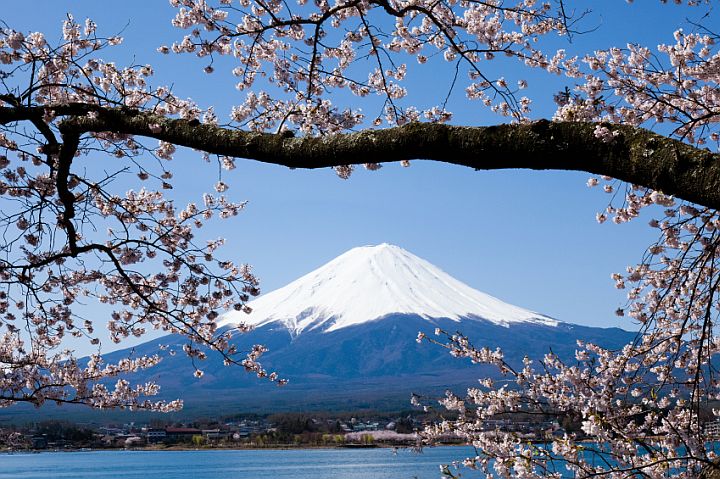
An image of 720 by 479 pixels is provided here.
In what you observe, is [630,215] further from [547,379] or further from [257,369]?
[257,369]

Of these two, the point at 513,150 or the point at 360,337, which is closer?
the point at 513,150

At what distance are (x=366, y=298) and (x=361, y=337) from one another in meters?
14.3

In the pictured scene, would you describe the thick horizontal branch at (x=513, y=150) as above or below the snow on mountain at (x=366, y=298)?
below

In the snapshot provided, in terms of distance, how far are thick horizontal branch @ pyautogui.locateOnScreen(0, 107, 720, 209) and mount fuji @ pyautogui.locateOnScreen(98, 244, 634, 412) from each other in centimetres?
11422

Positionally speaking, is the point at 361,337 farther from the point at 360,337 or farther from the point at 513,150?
the point at 513,150

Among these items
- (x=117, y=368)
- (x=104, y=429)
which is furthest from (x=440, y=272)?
(x=117, y=368)

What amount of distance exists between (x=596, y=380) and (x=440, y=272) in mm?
155144

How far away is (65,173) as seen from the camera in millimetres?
3414

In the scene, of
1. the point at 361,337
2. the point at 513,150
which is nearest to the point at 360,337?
the point at 361,337

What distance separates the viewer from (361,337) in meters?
165

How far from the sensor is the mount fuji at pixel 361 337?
132 m

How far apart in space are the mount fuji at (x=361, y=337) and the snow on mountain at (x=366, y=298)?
0.24m

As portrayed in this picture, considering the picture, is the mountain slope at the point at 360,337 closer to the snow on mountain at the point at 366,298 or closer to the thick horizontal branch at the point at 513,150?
the snow on mountain at the point at 366,298

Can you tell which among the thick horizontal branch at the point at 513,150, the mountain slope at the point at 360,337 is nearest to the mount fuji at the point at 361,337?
the mountain slope at the point at 360,337
